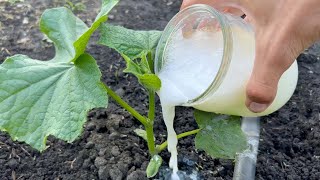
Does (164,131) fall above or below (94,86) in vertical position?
below

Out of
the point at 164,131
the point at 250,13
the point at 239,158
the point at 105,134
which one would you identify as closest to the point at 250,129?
the point at 239,158

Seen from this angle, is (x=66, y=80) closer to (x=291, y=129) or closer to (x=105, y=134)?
(x=105, y=134)

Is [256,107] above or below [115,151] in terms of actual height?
above

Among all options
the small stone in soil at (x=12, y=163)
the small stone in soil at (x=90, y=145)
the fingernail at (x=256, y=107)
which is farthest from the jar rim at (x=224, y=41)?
the small stone in soil at (x=12, y=163)

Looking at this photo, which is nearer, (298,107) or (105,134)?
(105,134)

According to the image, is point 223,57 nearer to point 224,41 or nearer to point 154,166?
point 224,41

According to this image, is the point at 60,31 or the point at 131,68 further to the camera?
the point at 60,31

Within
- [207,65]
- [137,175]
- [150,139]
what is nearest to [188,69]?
[207,65]
